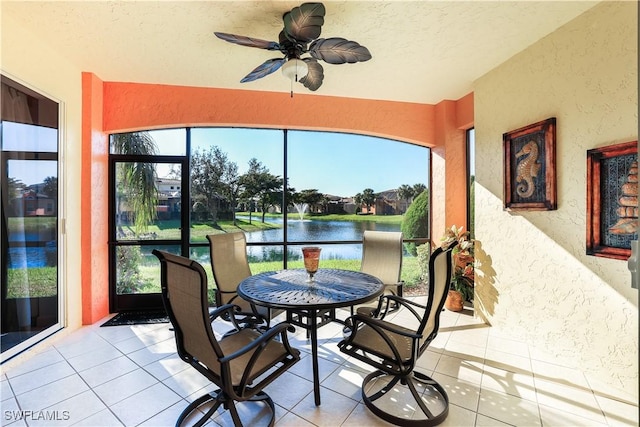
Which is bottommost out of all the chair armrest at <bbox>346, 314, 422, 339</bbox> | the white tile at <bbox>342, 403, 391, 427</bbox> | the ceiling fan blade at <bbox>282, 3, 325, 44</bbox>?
the white tile at <bbox>342, 403, 391, 427</bbox>

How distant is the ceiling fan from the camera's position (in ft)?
6.23

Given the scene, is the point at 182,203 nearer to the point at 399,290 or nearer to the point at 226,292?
the point at 226,292

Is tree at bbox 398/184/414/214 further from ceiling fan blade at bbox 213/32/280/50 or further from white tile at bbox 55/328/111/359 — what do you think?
white tile at bbox 55/328/111/359

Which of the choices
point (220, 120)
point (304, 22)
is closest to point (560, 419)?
point (304, 22)

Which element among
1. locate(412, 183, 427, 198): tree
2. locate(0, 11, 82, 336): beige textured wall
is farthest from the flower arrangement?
locate(0, 11, 82, 336): beige textured wall

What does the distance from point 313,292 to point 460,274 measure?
99.7 inches

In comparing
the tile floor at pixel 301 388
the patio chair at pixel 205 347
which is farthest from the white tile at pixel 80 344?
the patio chair at pixel 205 347

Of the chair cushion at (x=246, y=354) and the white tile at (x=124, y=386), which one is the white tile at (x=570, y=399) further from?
the white tile at (x=124, y=386)

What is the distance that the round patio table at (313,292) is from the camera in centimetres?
187

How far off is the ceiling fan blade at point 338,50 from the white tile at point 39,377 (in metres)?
3.36

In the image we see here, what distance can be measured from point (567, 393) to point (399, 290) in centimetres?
142

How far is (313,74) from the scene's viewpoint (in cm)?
245

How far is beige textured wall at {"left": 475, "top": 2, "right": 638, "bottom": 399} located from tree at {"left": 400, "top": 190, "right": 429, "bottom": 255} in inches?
44.7

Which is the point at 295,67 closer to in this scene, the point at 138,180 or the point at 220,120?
the point at 220,120
